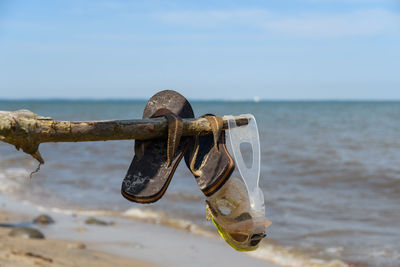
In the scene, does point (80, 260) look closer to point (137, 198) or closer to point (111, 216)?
point (111, 216)

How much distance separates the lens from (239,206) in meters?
2.05

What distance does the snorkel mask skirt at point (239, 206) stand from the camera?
2045 mm

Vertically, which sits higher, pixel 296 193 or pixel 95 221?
pixel 296 193

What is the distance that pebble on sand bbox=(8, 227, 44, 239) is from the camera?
20.6 ft

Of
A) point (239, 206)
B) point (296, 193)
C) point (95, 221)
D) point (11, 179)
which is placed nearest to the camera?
point (239, 206)

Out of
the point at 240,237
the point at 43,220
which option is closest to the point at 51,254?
the point at 43,220

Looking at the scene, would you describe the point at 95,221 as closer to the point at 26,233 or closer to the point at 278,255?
the point at 26,233

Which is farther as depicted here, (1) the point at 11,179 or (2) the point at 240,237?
(1) the point at 11,179

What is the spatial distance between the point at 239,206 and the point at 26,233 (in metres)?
5.03

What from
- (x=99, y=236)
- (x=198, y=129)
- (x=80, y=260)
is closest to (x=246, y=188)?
(x=198, y=129)

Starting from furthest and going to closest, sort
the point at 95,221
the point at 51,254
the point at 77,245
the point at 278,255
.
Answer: the point at 95,221 < the point at 278,255 < the point at 77,245 < the point at 51,254

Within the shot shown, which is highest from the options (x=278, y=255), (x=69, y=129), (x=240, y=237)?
(x=69, y=129)

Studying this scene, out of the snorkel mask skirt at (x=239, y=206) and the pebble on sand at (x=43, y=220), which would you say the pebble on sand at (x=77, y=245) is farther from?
the snorkel mask skirt at (x=239, y=206)

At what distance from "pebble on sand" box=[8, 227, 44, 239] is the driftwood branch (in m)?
4.98
